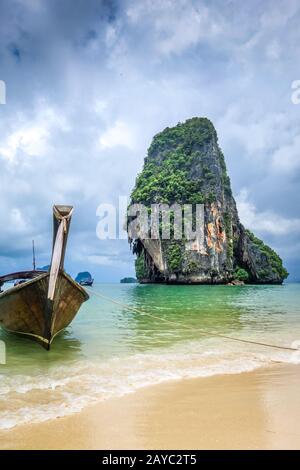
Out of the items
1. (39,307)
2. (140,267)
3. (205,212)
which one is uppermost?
(205,212)

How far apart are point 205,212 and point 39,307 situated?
4346 centimetres

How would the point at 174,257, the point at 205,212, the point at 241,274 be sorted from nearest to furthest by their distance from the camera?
the point at 174,257 < the point at 205,212 < the point at 241,274

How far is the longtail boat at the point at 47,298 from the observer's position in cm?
589

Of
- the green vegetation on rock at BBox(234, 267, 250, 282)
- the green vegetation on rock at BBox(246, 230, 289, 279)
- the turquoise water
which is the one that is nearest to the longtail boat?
the turquoise water

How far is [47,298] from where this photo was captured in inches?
233

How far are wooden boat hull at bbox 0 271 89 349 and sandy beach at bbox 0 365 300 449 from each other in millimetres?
2937

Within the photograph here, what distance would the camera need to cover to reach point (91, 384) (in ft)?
13.6

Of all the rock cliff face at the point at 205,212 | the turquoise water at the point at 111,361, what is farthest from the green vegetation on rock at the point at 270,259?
the turquoise water at the point at 111,361

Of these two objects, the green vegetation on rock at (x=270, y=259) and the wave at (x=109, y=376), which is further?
the green vegetation on rock at (x=270, y=259)

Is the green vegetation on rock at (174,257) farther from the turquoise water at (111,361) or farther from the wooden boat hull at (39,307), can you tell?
the wooden boat hull at (39,307)

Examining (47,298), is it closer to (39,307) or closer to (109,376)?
(39,307)

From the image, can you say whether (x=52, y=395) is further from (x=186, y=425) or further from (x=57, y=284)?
(x=57, y=284)

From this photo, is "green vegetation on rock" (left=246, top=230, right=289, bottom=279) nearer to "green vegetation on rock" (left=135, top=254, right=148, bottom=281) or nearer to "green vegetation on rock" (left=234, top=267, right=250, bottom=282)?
"green vegetation on rock" (left=234, top=267, right=250, bottom=282)

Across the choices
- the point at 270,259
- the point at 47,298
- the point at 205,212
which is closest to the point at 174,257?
the point at 205,212
